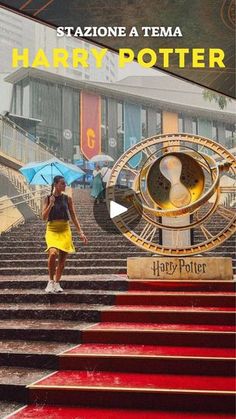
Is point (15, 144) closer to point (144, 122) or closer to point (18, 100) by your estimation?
point (18, 100)

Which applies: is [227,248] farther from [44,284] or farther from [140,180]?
[44,284]

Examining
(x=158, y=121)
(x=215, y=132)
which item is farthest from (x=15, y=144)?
(x=215, y=132)

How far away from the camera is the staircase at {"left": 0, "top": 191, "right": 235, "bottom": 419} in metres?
3.17

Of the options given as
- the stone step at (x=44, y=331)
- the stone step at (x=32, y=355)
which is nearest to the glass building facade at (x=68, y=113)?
the stone step at (x=44, y=331)

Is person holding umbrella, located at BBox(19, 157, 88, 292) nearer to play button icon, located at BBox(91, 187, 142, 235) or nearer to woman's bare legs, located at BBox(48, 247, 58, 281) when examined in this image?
woman's bare legs, located at BBox(48, 247, 58, 281)

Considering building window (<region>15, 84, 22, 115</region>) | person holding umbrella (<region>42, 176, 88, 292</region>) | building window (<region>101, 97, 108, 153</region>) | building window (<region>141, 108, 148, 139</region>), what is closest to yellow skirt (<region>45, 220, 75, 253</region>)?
person holding umbrella (<region>42, 176, 88, 292</region>)

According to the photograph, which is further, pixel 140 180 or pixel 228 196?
pixel 228 196

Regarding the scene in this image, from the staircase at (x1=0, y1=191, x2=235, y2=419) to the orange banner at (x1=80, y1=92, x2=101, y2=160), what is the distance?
51.4ft

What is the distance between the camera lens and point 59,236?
505 cm

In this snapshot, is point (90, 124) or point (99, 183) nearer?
point (99, 183)

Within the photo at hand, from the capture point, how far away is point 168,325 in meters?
4.35

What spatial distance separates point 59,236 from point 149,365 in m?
1.99

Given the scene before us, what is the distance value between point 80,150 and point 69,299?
16.6 m

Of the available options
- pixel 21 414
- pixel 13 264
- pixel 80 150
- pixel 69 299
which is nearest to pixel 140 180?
pixel 69 299
